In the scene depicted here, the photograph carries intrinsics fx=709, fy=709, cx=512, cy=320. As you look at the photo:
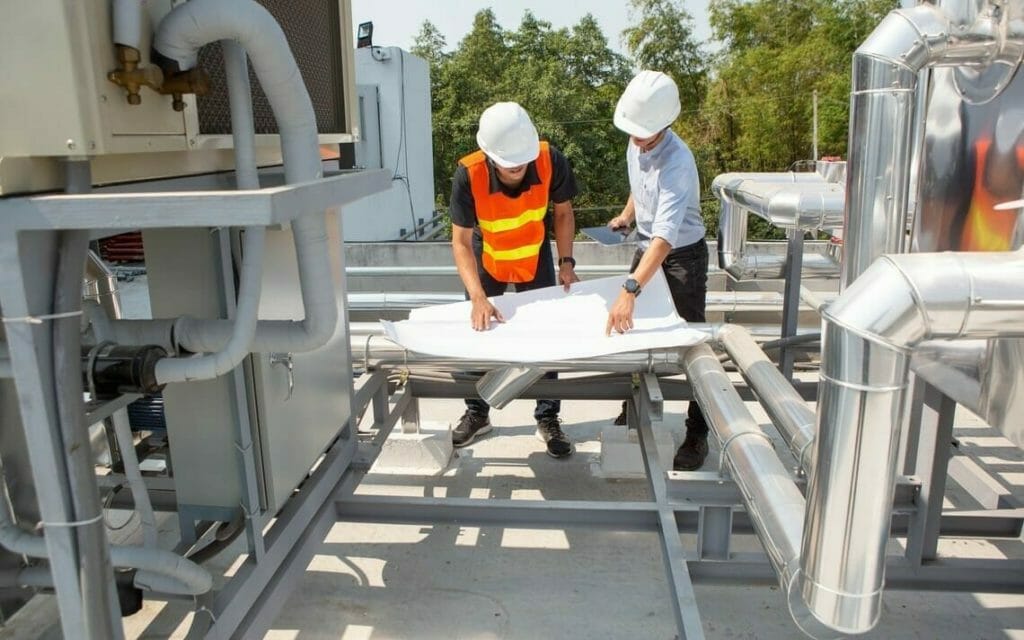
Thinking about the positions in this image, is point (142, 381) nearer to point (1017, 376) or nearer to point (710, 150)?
point (1017, 376)

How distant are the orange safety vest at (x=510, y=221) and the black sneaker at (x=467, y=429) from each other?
693 millimetres

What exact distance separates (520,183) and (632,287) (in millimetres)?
602

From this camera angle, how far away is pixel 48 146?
3.09ft

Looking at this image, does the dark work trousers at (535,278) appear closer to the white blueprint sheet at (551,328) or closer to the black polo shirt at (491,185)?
the black polo shirt at (491,185)

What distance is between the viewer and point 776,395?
67.1 inches

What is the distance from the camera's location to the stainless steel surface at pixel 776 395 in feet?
5.08

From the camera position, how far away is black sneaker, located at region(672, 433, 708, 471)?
107 inches

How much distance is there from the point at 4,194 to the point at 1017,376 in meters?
1.58

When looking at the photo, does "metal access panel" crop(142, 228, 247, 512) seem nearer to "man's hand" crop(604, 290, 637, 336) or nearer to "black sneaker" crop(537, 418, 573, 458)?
"man's hand" crop(604, 290, 637, 336)

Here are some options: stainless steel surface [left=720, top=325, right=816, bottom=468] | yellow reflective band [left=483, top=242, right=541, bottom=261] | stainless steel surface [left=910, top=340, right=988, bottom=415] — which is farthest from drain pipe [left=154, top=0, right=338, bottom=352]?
yellow reflective band [left=483, top=242, right=541, bottom=261]

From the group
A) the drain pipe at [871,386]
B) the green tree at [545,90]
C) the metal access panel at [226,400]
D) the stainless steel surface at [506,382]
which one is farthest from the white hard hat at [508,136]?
the green tree at [545,90]

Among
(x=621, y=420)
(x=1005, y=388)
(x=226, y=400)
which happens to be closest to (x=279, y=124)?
(x=226, y=400)

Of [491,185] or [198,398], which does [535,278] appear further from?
[198,398]

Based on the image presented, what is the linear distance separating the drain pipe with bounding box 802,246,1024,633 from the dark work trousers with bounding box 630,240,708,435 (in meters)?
1.65
